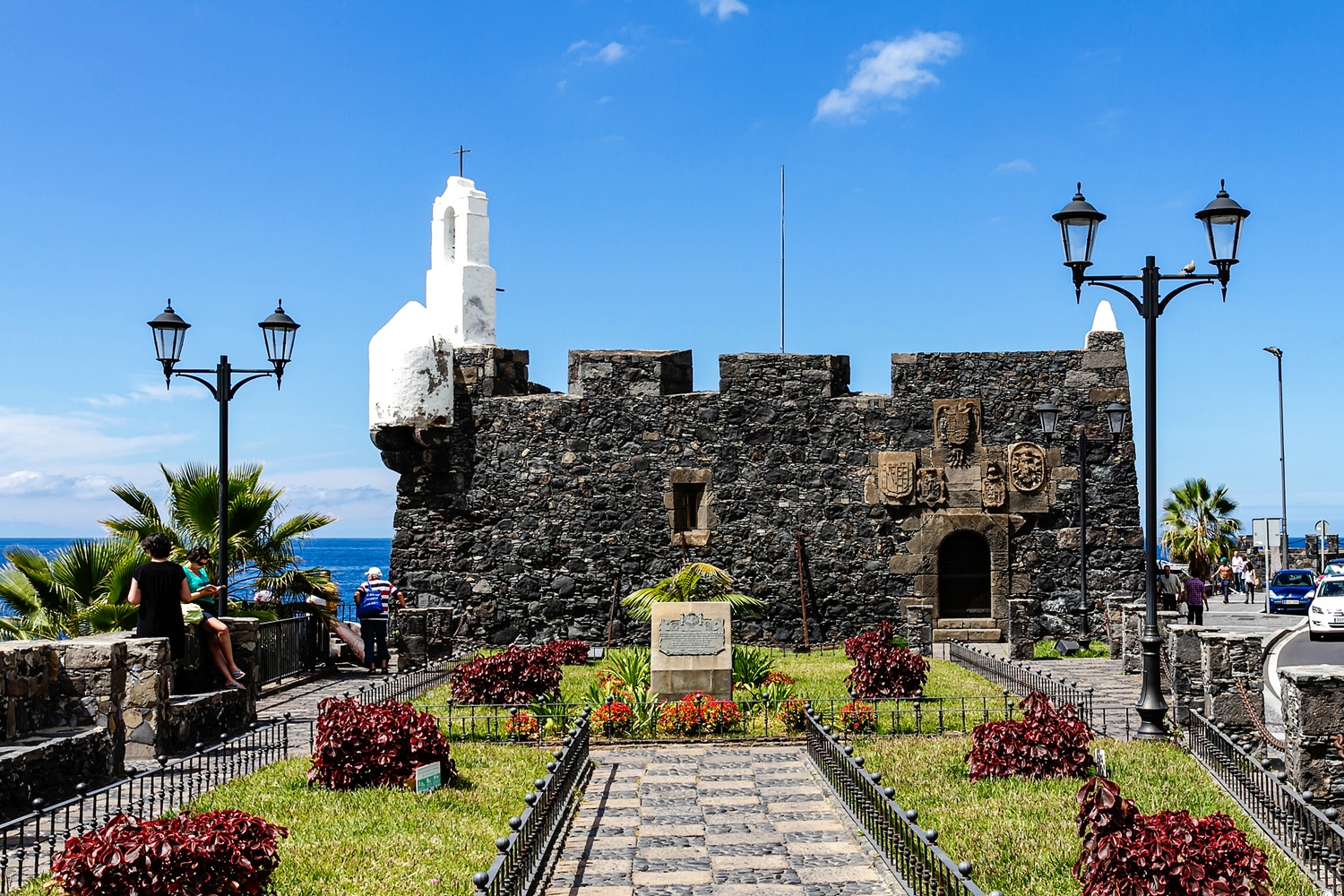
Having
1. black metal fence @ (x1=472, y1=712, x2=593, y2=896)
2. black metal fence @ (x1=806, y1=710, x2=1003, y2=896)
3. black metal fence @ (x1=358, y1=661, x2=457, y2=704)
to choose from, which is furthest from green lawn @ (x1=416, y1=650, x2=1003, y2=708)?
black metal fence @ (x1=472, y1=712, x2=593, y2=896)

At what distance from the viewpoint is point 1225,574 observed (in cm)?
3972

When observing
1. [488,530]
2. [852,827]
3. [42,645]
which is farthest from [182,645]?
[488,530]

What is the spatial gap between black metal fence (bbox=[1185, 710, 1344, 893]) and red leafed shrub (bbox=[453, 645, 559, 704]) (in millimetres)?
6469

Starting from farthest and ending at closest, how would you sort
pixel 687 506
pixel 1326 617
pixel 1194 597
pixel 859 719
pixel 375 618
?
pixel 1326 617 → pixel 1194 597 → pixel 687 506 → pixel 375 618 → pixel 859 719

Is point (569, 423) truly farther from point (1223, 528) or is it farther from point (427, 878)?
point (1223, 528)

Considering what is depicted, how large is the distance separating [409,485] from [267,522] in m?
4.07

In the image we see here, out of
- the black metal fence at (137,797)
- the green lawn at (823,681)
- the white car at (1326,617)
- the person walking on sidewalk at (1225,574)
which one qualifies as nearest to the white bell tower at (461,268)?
the green lawn at (823,681)

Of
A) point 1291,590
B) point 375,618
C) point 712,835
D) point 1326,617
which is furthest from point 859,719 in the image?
point 1291,590

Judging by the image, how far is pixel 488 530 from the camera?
21.8m

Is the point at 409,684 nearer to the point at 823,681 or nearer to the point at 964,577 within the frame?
the point at 823,681

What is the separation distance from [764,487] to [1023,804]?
12664 mm

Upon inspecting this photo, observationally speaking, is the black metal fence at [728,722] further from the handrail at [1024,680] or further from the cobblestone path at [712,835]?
the cobblestone path at [712,835]

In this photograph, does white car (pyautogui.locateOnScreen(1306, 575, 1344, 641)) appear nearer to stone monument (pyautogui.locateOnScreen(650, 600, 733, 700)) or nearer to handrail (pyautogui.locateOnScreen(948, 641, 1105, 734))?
handrail (pyautogui.locateOnScreen(948, 641, 1105, 734))

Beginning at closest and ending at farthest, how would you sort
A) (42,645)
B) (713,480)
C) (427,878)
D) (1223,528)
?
1. (427,878)
2. (42,645)
3. (713,480)
4. (1223,528)
